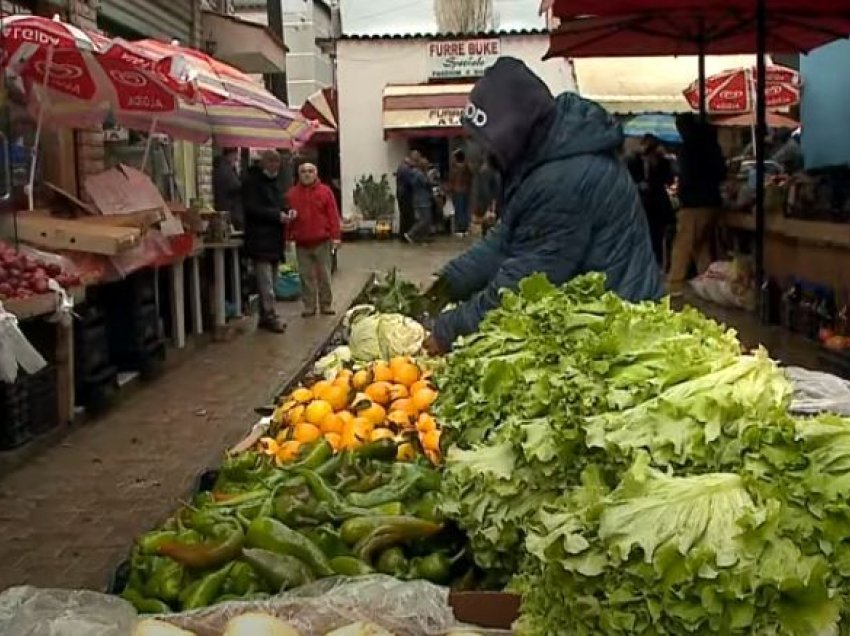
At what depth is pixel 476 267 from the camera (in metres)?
5.39

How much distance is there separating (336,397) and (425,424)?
0.63 metres

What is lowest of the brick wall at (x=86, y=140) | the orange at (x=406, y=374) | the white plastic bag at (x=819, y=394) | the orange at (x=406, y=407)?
the orange at (x=406, y=407)

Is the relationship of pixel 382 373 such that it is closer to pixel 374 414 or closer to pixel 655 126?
pixel 374 414

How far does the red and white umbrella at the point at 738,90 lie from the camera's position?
54.5ft

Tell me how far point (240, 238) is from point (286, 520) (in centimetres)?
1196

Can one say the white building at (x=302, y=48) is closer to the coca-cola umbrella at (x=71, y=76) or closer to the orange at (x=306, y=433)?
the coca-cola umbrella at (x=71, y=76)

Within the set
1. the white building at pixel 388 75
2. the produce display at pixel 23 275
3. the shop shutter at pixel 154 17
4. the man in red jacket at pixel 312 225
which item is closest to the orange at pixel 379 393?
the produce display at pixel 23 275

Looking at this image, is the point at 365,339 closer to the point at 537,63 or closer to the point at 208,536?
the point at 208,536

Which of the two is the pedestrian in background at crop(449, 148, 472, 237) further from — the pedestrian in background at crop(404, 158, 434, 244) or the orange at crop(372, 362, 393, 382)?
the orange at crop(372, 362, 393, 382)

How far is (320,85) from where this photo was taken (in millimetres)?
39250

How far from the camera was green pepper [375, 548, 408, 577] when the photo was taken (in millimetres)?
3484

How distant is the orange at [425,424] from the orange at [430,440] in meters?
0.04

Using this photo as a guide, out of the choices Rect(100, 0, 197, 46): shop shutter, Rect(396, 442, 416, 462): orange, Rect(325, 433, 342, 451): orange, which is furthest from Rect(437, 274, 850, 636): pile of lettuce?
Rect(100, 0, 197, 46): shop shutter

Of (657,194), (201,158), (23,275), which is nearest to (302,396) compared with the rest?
(23,275)
